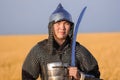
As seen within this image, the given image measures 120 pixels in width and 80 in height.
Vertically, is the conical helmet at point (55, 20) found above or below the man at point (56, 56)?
above

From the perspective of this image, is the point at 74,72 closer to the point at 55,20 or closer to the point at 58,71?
the point at 58,71

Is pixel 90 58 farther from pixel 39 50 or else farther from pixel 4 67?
pixel 4 67

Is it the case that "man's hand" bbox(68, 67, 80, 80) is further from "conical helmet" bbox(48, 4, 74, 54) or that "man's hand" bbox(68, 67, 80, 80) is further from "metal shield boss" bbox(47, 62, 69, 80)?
"conical helmet" bbox(48, 4, 74, 54)

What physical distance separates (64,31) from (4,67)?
48.8 ft

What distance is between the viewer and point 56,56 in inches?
285

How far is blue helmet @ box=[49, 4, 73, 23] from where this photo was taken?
23.5 ft

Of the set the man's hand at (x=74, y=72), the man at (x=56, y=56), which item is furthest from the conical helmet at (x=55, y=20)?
the man's hand at (x=74, y=72)

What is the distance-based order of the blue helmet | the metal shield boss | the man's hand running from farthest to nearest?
the blue helmet → the metal shield boss → the man's hand

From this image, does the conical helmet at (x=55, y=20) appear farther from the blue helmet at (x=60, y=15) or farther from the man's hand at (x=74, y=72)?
the man's hand at (x=74, y=72)

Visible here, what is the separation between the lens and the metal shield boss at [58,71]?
705 centimetres

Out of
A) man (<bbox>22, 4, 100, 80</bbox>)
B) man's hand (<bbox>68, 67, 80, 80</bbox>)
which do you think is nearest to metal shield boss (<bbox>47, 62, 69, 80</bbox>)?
man (<bbox>22, 4, 100, 80</bbox>)

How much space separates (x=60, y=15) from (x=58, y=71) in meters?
0.73

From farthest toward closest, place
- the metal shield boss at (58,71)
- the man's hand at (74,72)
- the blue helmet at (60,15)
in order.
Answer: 1. the blue helmet at (60,15)
2. the metal shield boss at (58,71)
3. the man's hand at (74,72)

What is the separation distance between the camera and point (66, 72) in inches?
277
